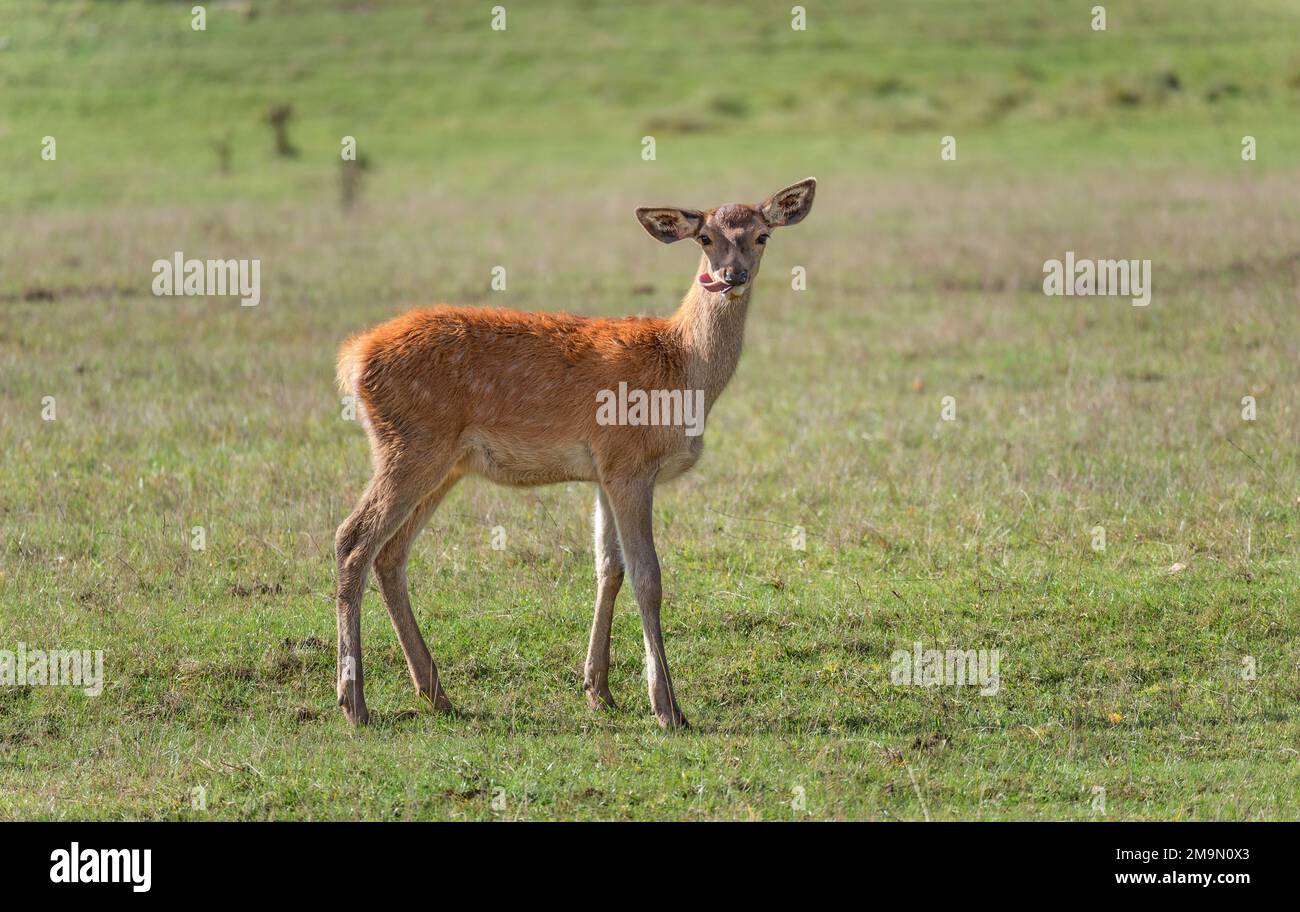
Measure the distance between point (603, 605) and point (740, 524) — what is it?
2.40 m

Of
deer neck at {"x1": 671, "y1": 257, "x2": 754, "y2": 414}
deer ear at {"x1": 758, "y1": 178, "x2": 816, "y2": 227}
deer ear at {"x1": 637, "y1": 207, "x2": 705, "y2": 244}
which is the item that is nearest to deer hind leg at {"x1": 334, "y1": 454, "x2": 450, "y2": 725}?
deer neck at {"x1": 671, "y1": 257, "x2": 754, "y2": 414}

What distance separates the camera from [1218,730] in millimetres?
7820

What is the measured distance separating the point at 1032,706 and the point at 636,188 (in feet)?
68.8

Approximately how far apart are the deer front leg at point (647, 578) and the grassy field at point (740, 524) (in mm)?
189

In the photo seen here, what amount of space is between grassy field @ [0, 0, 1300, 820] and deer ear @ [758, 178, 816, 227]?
219cm

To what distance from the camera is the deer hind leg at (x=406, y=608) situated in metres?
8.07

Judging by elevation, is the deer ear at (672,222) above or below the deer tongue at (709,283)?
above

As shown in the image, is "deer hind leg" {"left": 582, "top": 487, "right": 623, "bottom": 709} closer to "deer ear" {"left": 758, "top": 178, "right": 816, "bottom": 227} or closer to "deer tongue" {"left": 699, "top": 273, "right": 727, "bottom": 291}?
"deer tongue" {"left": 699, "top": 273, "right": 727, "bottom": 291}

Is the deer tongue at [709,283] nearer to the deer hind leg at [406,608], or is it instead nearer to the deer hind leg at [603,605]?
the deer hind leg at [603,605]

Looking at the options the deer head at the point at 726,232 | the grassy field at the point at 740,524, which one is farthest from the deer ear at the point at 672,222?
the grassy field at the point at 740,524

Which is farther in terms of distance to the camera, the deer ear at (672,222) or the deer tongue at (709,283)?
the deer tongue at (709,283)

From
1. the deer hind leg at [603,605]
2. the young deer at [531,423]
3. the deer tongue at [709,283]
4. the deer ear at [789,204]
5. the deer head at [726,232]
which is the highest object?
the deer ear at [789,204]

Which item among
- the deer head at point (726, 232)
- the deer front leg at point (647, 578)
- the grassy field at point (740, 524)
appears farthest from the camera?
the deer head at point (726, 232)

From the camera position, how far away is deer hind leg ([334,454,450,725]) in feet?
25.6
